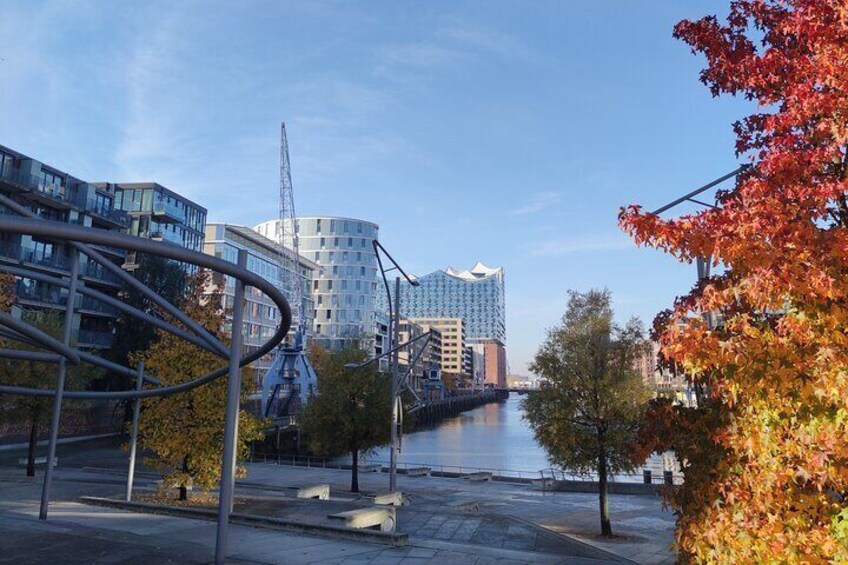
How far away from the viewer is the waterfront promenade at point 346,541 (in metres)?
11.8

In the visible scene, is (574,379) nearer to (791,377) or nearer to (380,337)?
(791,377)

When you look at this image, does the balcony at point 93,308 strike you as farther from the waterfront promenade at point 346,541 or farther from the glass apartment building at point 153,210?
the waterfront promenade at point 346,541

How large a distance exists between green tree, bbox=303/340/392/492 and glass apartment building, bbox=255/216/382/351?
110535 mm

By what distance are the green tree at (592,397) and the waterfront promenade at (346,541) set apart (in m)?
2.69

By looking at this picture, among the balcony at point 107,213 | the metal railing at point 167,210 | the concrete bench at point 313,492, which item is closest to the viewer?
the concrete bench at point 313,492

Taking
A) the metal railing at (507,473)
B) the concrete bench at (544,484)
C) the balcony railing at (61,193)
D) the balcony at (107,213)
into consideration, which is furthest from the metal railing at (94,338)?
the concrete bench at (544,484)

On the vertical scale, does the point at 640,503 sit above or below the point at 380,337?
below

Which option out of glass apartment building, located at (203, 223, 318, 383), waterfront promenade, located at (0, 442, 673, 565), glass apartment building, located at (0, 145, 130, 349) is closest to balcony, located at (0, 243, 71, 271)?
glass apartment building, located at (0, 145, 130, 349)

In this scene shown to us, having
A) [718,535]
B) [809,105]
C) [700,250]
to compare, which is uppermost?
[809,105]

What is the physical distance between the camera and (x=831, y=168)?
6.46 metres

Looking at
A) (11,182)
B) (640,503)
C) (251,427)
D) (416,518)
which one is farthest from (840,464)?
(11,182)

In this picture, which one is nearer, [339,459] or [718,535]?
[718,535]

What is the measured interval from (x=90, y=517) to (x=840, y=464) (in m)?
18.0

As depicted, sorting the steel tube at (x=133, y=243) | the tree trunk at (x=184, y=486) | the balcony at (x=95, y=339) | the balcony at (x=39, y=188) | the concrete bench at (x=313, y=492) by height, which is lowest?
the concrete bench at (x=313, y=492)
